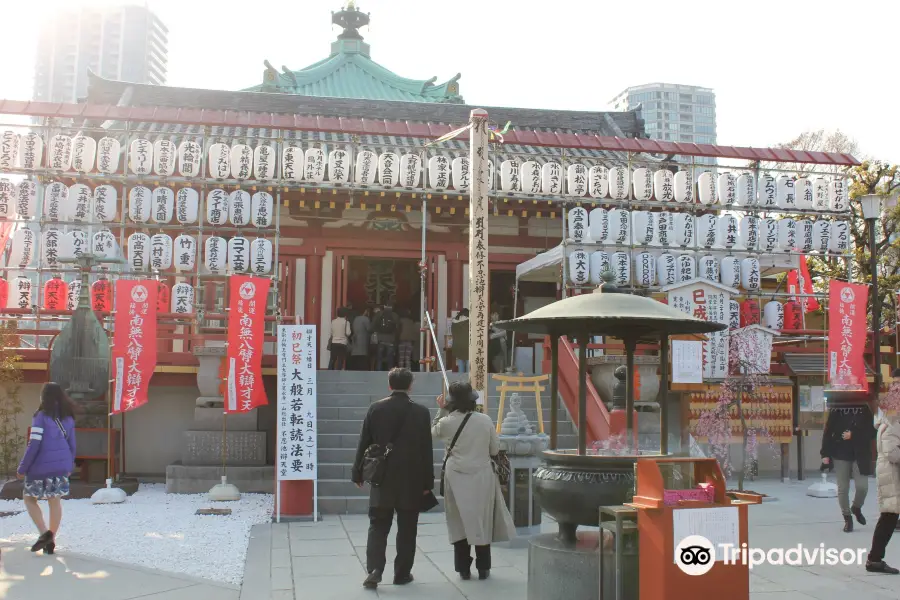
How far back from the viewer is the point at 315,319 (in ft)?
55.0

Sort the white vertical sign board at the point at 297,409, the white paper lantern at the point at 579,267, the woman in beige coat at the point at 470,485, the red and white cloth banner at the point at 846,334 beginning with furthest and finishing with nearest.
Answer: the white paper lantern at the point at 579,267 < the red and white cloth banner at the point at 846,334 < the white vertical sign board at the point at 297,409 < the woman in beige coat at the point at 470,485

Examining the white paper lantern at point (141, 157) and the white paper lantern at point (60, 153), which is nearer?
the white paper lantern at point (60, 153)

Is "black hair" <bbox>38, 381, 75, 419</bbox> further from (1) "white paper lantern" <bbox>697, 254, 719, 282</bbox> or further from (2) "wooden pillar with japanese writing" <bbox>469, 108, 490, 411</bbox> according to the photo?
(1) "white paper lantern" <bbox>697, 254, 719, 282</bbox>

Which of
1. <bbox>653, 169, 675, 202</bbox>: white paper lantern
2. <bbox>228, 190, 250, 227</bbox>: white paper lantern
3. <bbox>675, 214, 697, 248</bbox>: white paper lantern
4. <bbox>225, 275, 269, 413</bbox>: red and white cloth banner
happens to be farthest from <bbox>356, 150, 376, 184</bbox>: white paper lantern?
<bbox>675, 214, 697, 248</bbox>: white paper lantern

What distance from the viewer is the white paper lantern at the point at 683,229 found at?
586 inches

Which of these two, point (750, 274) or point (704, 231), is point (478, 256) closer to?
point (704, 231)

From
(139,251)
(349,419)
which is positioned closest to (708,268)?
(349,419)

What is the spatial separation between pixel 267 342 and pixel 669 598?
35.1 ft

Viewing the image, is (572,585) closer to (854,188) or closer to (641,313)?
(641,313)

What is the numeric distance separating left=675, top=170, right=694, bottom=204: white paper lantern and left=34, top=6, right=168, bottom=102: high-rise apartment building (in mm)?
84020

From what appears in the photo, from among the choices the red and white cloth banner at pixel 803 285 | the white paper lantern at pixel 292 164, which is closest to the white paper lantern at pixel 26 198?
the white paper lantern at pixel 292 164

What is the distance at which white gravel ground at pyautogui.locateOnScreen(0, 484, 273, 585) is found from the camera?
299 inches

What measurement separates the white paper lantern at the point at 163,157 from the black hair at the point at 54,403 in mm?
6990

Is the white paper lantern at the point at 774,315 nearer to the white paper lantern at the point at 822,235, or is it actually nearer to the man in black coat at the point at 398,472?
the white paper lantern at the point at 822,235
